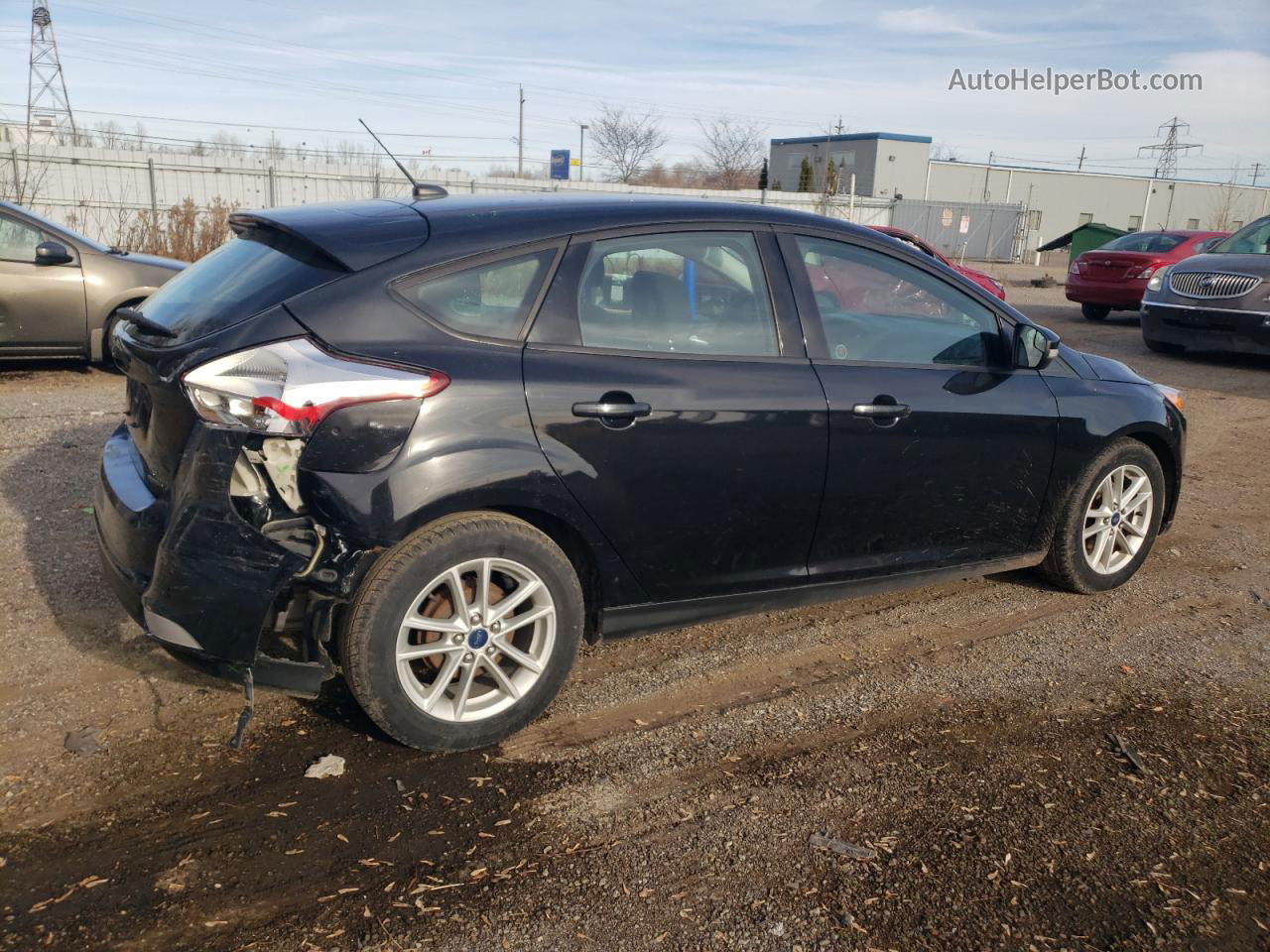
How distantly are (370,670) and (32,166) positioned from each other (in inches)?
905

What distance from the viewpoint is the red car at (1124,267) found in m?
16.8

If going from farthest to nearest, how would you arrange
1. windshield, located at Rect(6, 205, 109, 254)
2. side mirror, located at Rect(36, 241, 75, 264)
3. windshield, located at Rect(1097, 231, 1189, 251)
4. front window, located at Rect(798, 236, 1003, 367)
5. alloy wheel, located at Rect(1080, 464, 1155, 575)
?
windshield, located at Rect(1097, 231, 1189, 251)
windshield, located at Rect(6, 205, 109, 254)
side mirror, located at Rect(36, 241, 75, 264)
alloy wheel, located at Rect(1080, 464, 1155, 575)
front window, located at Rect(798, 236, 1003, 367)

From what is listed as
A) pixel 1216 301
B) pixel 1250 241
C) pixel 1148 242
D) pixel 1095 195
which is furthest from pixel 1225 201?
pixel 1216 301

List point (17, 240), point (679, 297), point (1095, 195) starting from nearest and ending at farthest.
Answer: point (679, 297), point (17, 240), point (1095, 195)

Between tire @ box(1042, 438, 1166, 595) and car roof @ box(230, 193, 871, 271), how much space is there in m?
1.82

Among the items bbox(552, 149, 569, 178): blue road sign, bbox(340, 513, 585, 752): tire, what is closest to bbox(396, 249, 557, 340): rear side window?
bbox(340, 513, 585, 752): tire

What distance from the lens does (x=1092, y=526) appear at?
4.85 m

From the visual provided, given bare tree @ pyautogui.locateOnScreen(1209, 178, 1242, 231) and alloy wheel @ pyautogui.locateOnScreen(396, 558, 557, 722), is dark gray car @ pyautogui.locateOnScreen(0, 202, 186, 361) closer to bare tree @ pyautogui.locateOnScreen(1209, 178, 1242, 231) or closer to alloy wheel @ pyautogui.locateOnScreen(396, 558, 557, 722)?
alloy wheel @ pyautogui.locateOnScreen(396, 558, 557, 722)

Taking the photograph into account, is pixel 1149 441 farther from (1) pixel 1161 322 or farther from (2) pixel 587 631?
(1) pixel 1161 322

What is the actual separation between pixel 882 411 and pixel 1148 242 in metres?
16.2

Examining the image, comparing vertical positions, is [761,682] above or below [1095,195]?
below

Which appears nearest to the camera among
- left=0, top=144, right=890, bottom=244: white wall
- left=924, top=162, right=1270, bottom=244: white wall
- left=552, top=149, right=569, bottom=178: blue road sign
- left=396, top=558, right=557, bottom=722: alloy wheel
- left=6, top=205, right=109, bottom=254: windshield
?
left=396, top=558, right=557, bottom=722: alloy wheel

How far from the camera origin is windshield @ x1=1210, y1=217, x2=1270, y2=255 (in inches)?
516

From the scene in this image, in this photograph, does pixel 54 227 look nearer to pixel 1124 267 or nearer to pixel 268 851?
pixel 268 851
